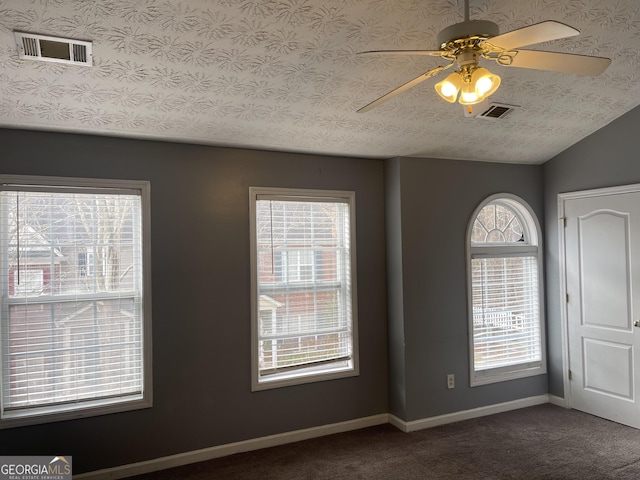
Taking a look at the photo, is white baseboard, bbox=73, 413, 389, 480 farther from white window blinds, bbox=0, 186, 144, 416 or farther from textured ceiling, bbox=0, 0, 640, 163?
textured ceiling, bbox=0, 0, 640, 163

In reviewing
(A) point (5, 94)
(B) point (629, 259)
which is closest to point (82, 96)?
(A) point (5, 94)

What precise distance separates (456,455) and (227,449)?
5.59ft

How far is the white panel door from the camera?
3.91 m

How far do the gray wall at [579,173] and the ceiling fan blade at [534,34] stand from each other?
284cm

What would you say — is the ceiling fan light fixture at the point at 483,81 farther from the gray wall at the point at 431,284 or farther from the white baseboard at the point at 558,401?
the white baseboard at the point at 558,401

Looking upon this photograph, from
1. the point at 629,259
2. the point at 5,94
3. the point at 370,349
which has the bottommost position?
the point at 370,349

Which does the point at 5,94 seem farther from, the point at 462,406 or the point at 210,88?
the point at 462,406

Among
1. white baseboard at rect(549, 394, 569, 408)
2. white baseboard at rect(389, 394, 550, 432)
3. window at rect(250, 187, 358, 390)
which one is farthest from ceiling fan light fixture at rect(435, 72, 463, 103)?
white baseboard at rect(549, 394, 569, 408)

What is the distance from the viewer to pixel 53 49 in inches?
90.8

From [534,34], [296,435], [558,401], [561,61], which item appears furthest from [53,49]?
[558,401]

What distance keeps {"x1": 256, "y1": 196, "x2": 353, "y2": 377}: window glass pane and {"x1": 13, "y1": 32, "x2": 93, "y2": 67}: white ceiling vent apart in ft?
5.44

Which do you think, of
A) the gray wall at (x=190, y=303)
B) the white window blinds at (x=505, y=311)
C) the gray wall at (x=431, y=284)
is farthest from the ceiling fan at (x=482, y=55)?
the white window blinds at (x=505, y=311)

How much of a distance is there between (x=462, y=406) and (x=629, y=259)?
187cm

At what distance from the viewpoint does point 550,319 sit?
4.63 metres
